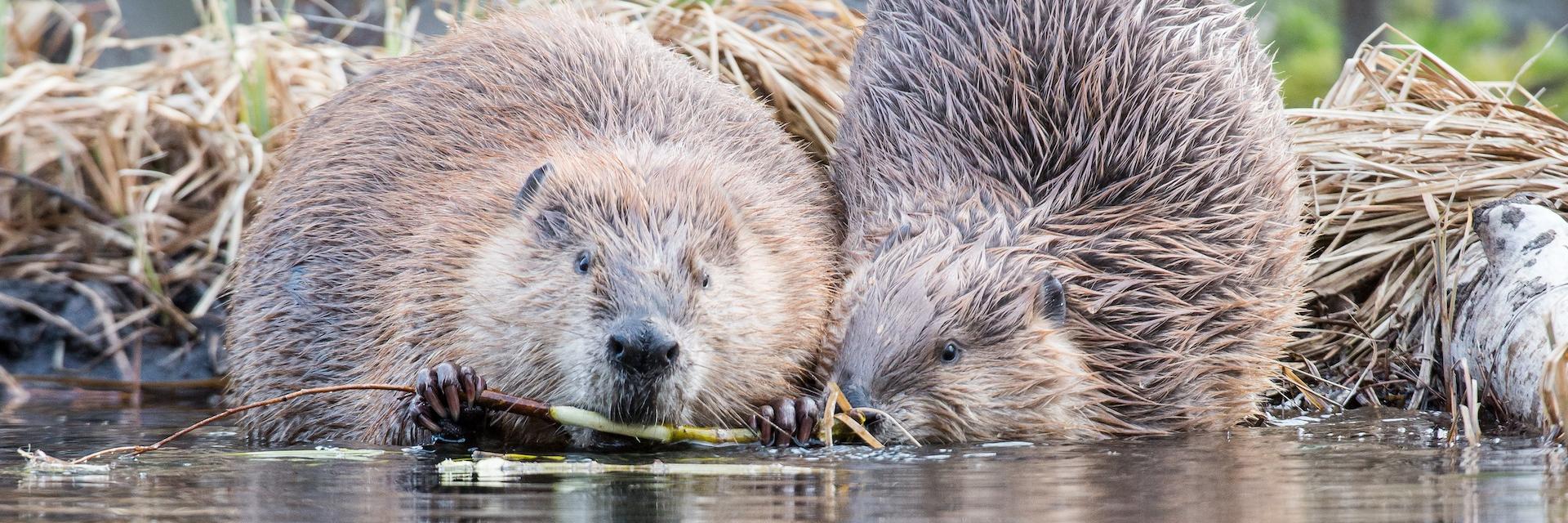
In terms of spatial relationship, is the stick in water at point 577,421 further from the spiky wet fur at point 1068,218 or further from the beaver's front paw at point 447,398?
the spiky wet fur at point 1068,218

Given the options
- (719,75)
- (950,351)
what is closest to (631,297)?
(950,351)

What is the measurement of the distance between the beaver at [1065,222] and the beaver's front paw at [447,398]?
2.72 ft

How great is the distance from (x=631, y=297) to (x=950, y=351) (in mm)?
800

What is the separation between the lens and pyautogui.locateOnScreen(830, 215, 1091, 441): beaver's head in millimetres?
3906

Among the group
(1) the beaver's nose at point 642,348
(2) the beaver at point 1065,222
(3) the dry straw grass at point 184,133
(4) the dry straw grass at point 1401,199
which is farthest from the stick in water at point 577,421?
(3) the dry straw grass at point 184,133

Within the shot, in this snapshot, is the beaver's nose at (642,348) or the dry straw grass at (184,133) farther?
the dry straw grass at (184,133)

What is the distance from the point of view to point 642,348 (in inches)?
139

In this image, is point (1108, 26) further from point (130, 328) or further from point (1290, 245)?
point (130, 328)

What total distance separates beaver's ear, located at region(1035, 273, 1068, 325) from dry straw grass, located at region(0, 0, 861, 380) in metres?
1.88

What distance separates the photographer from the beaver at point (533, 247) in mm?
3748

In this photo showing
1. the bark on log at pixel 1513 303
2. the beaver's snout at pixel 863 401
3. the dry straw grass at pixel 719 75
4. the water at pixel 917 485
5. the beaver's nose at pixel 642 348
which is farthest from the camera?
the dry straw grass at pixel 719 75

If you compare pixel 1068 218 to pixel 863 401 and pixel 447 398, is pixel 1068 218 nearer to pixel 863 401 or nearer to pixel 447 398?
pixel 863 401

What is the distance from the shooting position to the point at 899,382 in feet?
12.8

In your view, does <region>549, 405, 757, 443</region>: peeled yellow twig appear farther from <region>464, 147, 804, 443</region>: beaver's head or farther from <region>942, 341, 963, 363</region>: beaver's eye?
<region>942, 341, 963, 363</region>: beaver's eye
